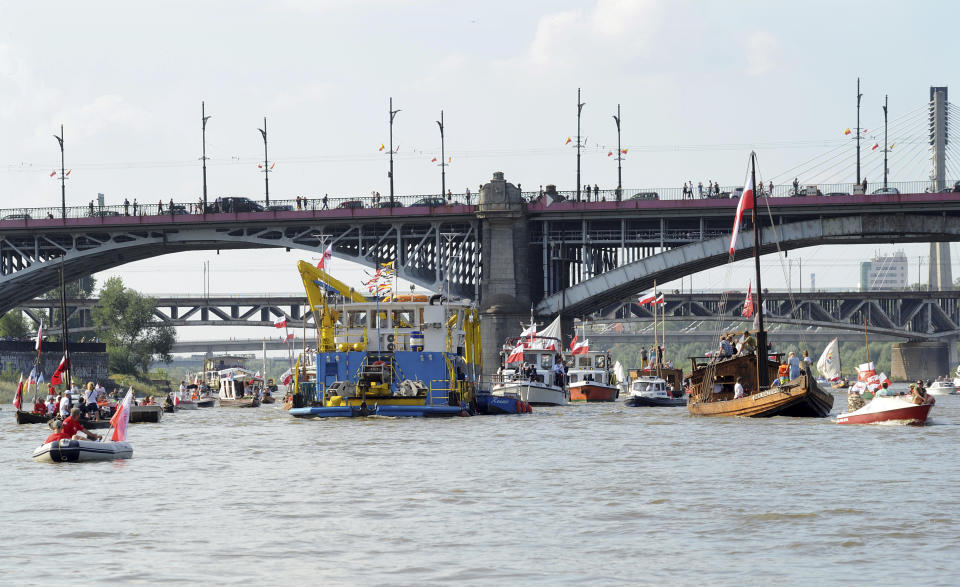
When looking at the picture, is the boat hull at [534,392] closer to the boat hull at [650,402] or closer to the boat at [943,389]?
the boat hull at [650,402]

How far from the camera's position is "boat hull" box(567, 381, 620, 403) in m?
90.9

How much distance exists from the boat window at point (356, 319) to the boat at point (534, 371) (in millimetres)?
11451

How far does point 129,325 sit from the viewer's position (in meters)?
149

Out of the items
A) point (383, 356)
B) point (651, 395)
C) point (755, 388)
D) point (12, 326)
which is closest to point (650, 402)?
point (651, 395)

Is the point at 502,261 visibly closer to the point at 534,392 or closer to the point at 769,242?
the point at 769,242

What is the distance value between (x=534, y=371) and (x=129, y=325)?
251 ft

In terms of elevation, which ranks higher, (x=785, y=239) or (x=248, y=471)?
(x=785, y=239)

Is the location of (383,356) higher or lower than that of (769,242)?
lower

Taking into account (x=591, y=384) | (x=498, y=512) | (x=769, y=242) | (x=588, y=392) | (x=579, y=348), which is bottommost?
(x=588, y=392)

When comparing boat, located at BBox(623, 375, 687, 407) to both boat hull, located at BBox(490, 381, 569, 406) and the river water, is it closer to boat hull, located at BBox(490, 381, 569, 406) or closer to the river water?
boat hull, located at BBox(490, 381, 569, 406)

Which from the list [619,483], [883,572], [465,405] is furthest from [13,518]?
[465,405]

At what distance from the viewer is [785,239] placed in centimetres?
9094

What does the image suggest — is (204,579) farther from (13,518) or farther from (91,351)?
(91,351)

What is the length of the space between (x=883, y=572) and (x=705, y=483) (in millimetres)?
11029
